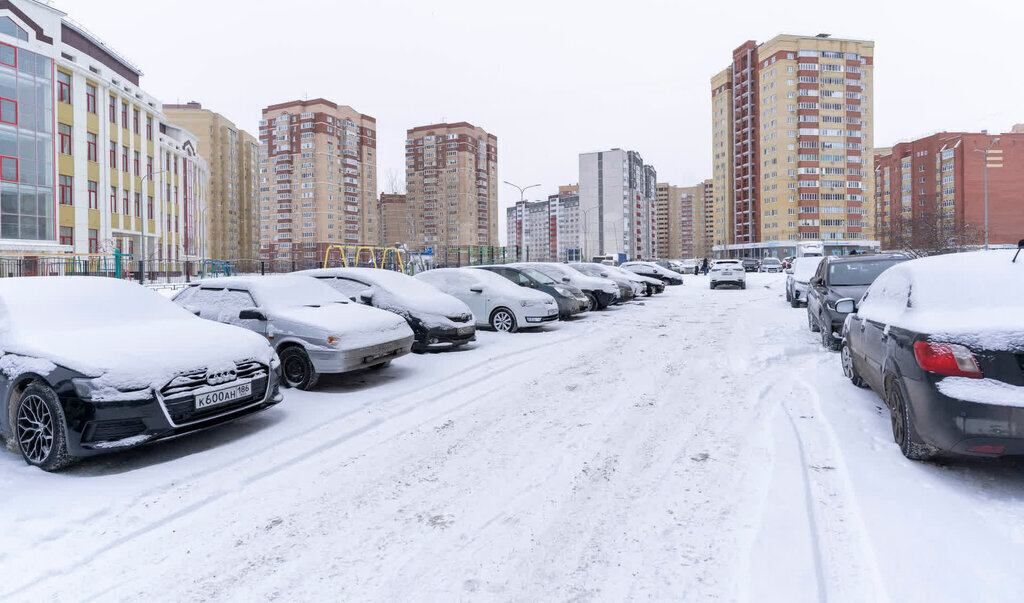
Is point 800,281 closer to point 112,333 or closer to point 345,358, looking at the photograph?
point 345,358

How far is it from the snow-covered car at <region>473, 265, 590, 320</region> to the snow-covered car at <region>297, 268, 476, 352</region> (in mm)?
3840

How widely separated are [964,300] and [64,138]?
161 ft

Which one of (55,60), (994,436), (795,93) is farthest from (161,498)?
(795,93)

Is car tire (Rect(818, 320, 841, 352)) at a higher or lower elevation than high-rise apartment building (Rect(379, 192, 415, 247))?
lower

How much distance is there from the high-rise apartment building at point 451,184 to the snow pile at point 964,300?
99.3 metres

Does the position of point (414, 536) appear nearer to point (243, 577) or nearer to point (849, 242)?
point (243, 577)

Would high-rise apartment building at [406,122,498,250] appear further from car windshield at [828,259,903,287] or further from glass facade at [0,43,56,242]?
car windshield at [828,259,903,287]

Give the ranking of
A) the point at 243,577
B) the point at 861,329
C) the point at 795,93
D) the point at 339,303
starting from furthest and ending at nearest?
1. the point at 795,93
2. the point at 339,303
3. the point at 861,329
4. the point at 243,577

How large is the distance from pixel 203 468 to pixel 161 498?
1.84 ft

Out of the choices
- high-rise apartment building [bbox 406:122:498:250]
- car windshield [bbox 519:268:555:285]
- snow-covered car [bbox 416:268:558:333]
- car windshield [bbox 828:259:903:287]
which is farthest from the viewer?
high-rise apartment building [bbox 406:122:498:250]

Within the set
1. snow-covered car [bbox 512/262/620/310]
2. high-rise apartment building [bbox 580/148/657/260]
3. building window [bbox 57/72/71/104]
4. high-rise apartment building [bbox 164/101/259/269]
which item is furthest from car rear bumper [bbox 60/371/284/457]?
high-rise apartment building [bbox 580/148/657/260]

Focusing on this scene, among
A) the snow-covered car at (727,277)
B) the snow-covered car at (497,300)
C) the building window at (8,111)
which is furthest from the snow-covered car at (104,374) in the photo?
the building window at (8,111)

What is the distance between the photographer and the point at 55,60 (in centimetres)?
3700

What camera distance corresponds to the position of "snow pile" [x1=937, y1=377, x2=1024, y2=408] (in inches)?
135
